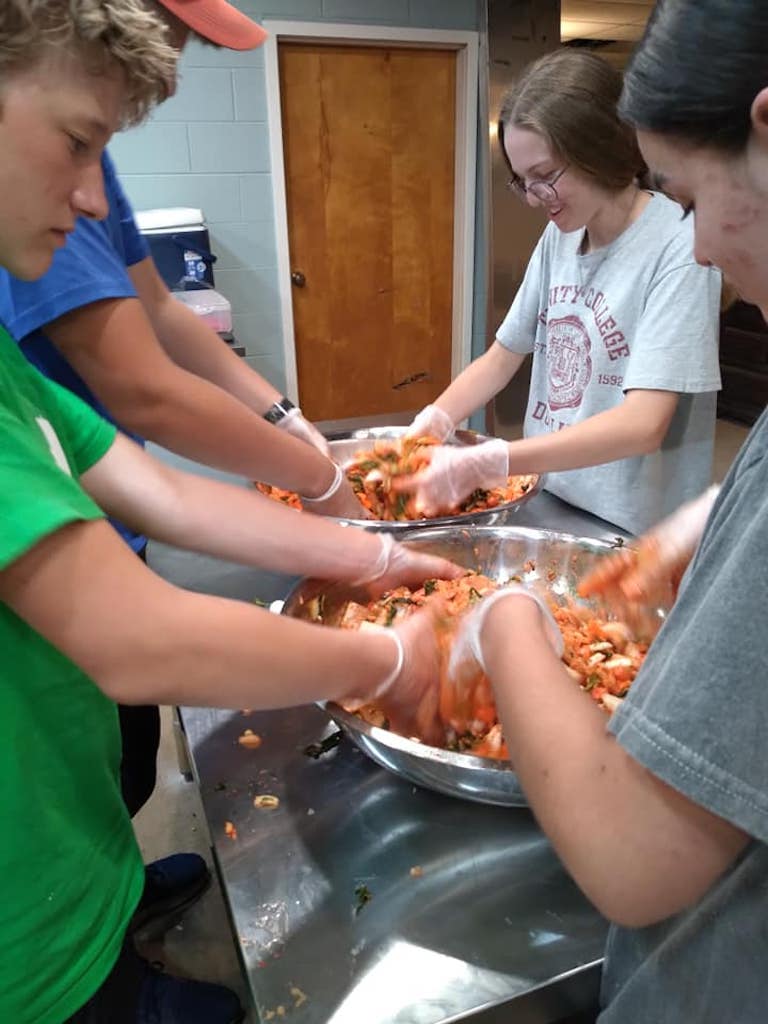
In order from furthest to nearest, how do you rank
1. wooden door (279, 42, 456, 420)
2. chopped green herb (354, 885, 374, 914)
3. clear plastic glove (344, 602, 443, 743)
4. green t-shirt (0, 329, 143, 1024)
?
1. wooden door (279, 42, 456, 420)
2. clear plastic glove (344, 602, 443, 743)
3. chopped green herb (354, 885, 374, 914)
4. green t-shirt (0, 329, 143, 1024)

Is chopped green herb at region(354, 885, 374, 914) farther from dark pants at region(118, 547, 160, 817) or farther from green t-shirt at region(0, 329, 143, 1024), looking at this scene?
dark pants at region(118, 547, 160, 817)

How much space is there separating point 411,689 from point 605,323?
4.18 feet

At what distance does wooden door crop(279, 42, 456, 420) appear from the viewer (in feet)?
14.8

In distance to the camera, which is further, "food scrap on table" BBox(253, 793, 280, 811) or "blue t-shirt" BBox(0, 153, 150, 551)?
"blue t-shirt" BBox(0, 153, 150, 551)

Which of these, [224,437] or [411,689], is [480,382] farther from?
[411,689]

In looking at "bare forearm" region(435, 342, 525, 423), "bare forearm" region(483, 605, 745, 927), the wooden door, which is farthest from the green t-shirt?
the wooden door

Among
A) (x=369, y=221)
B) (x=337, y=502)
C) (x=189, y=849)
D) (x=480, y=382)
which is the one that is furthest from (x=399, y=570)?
(x=369, y=221)

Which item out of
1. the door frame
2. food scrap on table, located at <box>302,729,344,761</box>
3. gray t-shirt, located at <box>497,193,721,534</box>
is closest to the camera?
food scrap on table, located at <box>302,729,344,761</box>

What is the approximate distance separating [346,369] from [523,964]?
4.55 m

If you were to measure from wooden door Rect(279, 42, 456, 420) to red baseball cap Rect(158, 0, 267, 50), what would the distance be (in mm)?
3481

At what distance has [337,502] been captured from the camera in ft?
5.64

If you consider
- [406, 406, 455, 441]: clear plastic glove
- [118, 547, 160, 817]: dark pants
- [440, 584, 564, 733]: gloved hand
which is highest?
[440, 584, 564, 733]: gloved hand

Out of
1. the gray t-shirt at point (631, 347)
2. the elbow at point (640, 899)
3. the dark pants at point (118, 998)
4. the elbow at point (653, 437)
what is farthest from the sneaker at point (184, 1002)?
the elbow at point (653, 437)

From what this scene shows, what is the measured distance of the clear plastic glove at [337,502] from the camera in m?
1.69
